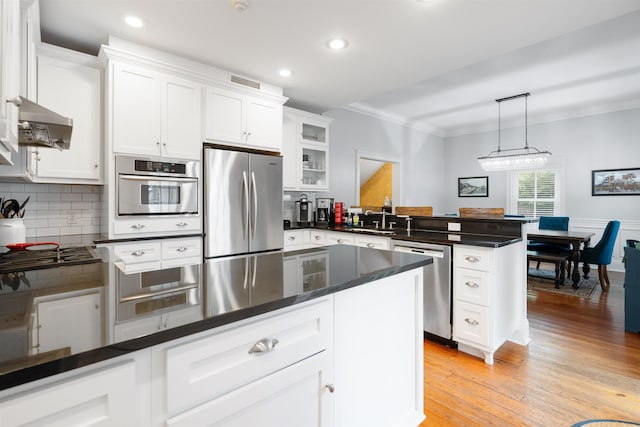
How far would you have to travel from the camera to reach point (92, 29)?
97.4 inches

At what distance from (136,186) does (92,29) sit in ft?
4.12

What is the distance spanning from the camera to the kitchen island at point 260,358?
2.00 ft

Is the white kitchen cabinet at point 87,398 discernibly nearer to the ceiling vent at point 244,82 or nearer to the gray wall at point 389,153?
the ceiling vent at point 244,82

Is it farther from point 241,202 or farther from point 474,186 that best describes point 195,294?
point 474,186

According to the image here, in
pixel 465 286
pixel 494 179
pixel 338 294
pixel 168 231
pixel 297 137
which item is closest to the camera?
pixel 338 294

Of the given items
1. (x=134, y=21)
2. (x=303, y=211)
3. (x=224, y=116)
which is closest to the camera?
(x=134, y=21)

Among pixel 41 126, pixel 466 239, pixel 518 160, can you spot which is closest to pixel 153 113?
pixel 41 126

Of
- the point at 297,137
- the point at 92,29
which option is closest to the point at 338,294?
the point at 92,29

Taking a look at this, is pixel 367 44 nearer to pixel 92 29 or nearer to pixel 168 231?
pixel 92 29

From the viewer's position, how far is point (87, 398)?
617mm

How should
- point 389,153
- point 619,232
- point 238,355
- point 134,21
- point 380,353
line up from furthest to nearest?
point 389,153 < point 619,232 < point 134,21 < point 380,353 < point 238,355

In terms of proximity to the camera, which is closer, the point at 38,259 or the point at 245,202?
the point at 38,259

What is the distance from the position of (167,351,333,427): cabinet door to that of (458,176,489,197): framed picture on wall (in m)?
6.91

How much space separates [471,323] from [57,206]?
143 inches
